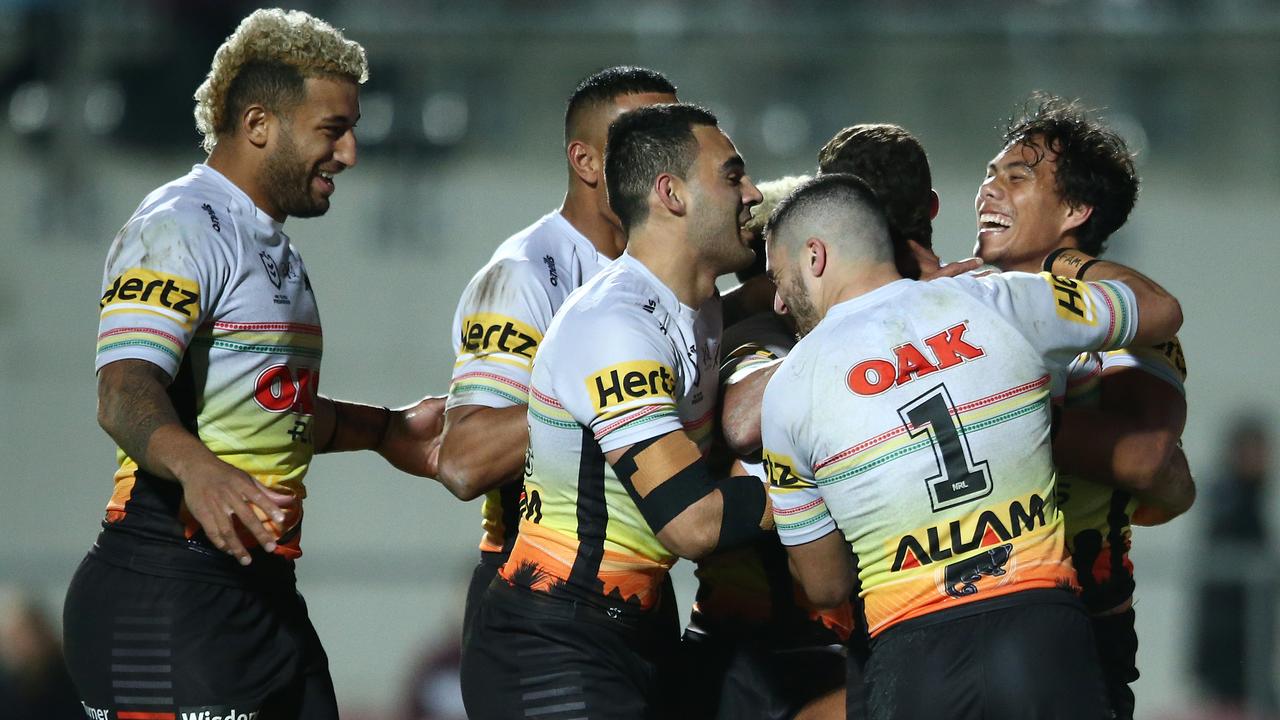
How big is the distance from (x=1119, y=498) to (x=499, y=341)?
5.84 ft

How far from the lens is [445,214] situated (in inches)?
542

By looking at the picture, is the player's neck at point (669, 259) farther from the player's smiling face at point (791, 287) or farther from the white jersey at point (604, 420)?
the player's smiling face at point (791, 287)

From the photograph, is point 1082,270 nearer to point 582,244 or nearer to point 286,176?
point 582,244

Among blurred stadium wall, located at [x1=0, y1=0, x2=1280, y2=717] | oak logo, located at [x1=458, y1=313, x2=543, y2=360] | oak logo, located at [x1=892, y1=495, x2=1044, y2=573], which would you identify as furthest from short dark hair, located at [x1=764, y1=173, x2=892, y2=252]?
blurred stadium wall, located at [x1=0, y1=0, x2=1280, y2=717]

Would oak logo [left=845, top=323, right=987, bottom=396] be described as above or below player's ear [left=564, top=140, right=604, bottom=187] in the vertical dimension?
below

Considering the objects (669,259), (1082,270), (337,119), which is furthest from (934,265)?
(337,119)

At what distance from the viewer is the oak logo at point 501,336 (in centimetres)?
396

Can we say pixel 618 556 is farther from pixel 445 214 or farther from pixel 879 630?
pixel 445 214

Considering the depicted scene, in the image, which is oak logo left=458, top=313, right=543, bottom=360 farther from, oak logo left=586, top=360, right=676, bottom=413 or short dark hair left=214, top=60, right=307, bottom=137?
short dark hair left=214, top=60, right=307, bottom=137

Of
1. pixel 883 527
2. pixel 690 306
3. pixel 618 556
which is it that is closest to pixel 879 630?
pixel 883 527

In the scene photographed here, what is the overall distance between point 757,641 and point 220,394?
162 cm

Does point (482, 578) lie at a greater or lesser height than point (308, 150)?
lesser

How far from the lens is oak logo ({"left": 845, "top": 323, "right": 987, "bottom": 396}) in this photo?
10.4ft

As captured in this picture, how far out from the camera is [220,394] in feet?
12.3
